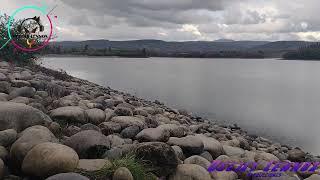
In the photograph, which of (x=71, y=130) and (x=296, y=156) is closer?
(x=71, y=130)

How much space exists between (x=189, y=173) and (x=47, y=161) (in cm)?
204

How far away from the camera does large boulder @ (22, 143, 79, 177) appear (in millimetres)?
4051

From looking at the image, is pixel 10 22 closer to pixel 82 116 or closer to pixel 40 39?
pixel 40 39

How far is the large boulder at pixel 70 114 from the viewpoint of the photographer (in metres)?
6.51

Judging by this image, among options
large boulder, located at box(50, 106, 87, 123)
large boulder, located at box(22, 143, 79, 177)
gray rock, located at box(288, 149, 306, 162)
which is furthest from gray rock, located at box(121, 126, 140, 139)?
gray rock, located at box(288, 149, 306, 162)

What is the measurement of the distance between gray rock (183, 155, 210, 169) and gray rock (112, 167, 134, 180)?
1626 mm

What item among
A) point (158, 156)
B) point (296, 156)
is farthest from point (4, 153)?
point (296, 156)

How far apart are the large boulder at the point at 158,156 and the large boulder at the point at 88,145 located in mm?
529

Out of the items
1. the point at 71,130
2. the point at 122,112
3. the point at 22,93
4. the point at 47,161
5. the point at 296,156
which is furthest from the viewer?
the point at 296,156

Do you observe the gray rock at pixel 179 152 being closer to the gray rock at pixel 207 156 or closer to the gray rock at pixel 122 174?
the gray rock at pixel 207 156

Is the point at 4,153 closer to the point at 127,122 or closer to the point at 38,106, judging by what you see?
the point at 38,106

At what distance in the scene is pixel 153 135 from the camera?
20.8 ft

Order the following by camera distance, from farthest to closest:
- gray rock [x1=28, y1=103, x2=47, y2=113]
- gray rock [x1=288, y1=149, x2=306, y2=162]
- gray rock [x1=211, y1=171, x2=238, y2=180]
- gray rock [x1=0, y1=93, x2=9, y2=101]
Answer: gray rock [x1=288, y1=149, x2=306, y2=162] → gray rock [x1=0, y1=93, x2=9, y2=101] → gray rock [x1=28, y1=103, x2=47, y2=113] → gray rock [x1=211, y1=171, x2=238, y2=180]

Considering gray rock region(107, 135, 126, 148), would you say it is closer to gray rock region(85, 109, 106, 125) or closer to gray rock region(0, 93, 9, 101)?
gray rock region(85, 109, 106, 125)
